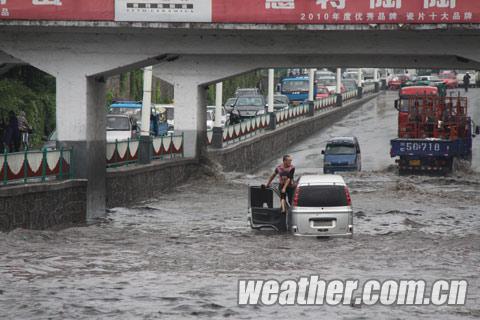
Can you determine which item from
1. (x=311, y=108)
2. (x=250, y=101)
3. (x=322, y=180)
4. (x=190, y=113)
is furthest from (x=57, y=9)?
(x=311, y=108)

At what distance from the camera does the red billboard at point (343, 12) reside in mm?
34344

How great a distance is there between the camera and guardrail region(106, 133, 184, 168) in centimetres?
3756

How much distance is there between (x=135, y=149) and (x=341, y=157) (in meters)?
13.6

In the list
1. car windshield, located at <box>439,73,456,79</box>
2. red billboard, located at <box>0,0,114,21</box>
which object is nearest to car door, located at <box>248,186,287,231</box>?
red billboard, located at <box>0,0,114,21</box>

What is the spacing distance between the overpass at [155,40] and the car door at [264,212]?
19.7 ft

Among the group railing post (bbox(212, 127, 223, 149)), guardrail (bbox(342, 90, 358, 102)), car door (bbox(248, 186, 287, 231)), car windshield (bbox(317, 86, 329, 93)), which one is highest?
car windshield (bbox(317, 86, 329, 93))

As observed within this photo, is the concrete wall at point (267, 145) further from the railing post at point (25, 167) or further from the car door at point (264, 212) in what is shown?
the railing post at point (25, 167)

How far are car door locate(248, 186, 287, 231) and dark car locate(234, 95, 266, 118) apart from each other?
37.2m

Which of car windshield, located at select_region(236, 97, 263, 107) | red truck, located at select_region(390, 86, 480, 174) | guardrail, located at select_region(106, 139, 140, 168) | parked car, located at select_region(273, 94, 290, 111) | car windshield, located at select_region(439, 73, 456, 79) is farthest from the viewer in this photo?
car windshield, located at select_region(439, 73, 456, 79)

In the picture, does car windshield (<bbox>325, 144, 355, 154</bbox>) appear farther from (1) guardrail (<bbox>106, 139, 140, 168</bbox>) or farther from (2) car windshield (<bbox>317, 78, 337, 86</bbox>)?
(2) car windshield (<bbox>317, 78, 337, 86</bbox>)

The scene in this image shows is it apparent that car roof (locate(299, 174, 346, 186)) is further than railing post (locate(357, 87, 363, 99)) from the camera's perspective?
No

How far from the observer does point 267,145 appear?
60.1 meters

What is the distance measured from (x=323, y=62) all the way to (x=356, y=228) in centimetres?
933

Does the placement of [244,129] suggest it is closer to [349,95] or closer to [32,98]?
[32,98]
